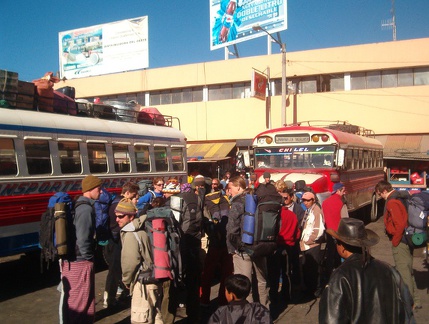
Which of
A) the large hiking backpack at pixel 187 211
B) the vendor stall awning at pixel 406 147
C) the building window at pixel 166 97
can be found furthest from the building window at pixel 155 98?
the large hiking backpack at pixel 187 211

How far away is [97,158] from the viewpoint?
34.2ft

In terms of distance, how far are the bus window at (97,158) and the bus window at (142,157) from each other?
128 cm

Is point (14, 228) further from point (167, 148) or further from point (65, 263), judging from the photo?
point (167, 148)

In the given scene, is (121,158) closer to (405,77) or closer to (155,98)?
(405,77)

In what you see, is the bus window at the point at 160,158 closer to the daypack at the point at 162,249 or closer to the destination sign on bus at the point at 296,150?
the destination sign on bus at the point at 296,150

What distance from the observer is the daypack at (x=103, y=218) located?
21.1 feet

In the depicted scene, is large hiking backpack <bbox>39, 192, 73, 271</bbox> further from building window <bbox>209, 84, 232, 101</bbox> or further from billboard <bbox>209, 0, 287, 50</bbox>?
billboard <bbox>209, 0, 287, 50</bbox>

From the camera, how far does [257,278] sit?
18.4 feet

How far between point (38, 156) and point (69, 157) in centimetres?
83

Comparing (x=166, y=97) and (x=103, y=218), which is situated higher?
(x=166, y=97)

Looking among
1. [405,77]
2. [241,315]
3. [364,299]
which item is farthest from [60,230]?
[405,77]

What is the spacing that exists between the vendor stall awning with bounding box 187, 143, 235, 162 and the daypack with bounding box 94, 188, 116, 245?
62.9 ft

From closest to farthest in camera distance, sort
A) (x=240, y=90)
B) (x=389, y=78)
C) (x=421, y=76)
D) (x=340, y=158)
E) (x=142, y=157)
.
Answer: (x=142, y=157), (x=340, y=158), (x=421, y=76), (x=389, y=78), (x=240, y=90)

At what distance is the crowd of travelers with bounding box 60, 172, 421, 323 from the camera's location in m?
2.72
